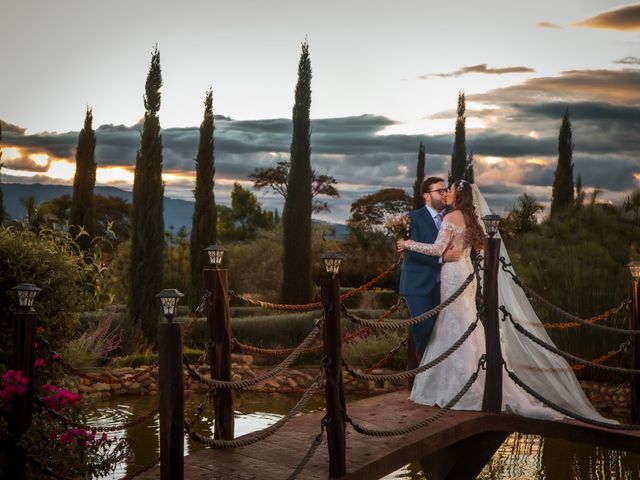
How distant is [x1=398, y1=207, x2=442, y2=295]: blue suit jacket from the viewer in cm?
715

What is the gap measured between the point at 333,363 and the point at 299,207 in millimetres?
18432

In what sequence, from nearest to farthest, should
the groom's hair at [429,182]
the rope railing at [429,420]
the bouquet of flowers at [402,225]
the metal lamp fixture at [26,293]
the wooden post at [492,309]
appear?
the metal lamp fixture at [26,293] < the rope railing at [429,420] < the wooden post at [492,309] < the groom's hair at [429,182] < the bouquet of flowers at [402,225]

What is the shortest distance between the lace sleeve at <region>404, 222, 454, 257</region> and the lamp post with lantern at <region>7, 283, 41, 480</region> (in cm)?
332

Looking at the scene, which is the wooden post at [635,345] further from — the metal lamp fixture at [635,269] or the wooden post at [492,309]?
the wooden post at [492,309]

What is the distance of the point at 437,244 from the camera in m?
6.97

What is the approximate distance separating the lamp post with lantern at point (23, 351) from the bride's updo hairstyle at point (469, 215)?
11.8 ft

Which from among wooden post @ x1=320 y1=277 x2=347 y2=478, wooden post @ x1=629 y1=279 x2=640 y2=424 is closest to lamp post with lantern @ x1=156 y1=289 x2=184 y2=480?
wooden post @ x1=320 y1=277 x2=347 y2=478

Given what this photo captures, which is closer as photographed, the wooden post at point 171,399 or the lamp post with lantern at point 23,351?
the wooden post at point 171,399

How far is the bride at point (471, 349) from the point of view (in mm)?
6918

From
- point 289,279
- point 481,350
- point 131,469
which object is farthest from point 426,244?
point 289,279

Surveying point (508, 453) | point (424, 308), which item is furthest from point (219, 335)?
point (508, 453)

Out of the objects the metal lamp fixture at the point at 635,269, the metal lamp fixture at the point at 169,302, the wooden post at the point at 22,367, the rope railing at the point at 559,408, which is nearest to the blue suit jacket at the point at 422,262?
the rope railing at the point at 559,408

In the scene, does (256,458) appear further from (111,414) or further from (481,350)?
(111,414)

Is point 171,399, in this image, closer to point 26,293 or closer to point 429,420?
point 26,293
